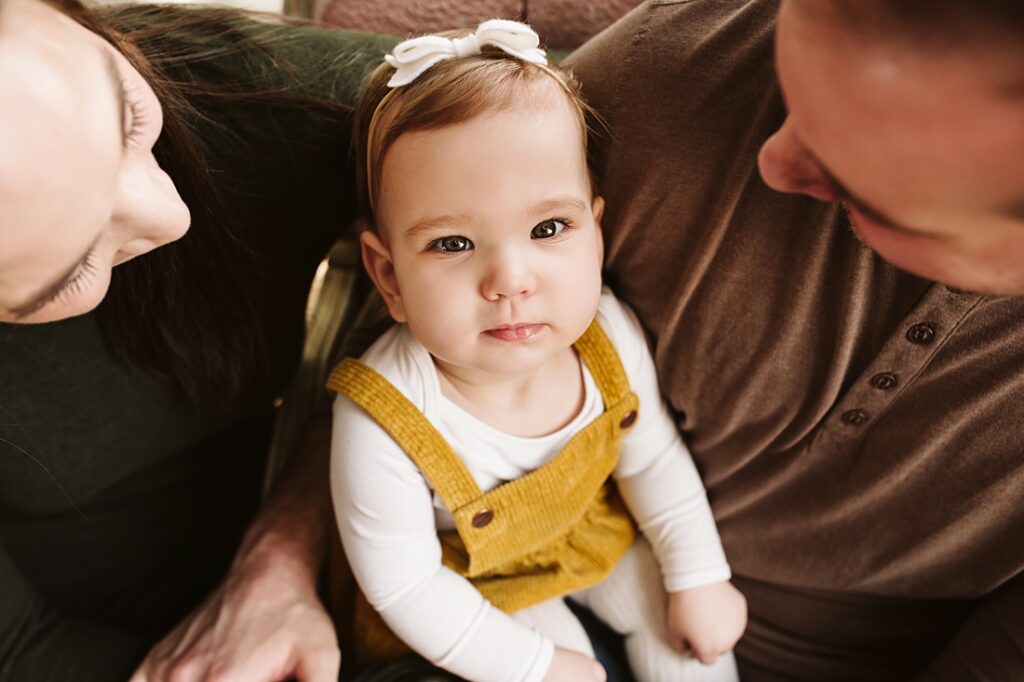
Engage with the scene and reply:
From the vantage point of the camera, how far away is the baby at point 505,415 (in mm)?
744

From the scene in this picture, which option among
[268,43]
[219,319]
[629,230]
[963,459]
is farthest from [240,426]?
[963,459]

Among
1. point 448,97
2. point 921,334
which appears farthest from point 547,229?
point 921,334

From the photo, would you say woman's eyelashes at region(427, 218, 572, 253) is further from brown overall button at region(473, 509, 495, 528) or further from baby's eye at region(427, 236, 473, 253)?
brown overall button at region(473, 509, 495, 528)

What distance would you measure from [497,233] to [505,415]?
0.78ft

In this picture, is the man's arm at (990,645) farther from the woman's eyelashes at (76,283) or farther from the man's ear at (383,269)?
the woman's eyelashes at (76,283)

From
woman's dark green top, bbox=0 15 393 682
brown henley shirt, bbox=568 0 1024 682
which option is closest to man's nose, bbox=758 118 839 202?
brown henley shirt, bbox=568 0 1024 682

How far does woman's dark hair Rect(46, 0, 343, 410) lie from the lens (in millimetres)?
809

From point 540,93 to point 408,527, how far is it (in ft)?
1.53

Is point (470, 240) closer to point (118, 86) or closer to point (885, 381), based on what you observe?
point (118, 86)

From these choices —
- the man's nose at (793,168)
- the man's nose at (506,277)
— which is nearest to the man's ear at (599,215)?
the man's nose at (506,277)

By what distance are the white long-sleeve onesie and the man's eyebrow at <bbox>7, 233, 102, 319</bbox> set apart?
0.33 m

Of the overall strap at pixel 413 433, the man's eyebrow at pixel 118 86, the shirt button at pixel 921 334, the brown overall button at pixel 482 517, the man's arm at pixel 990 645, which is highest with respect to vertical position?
the man's eyebrow at pixel 118 86

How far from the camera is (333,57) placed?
3.07ft

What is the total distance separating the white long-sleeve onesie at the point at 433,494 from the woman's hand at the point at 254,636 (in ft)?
0.31
